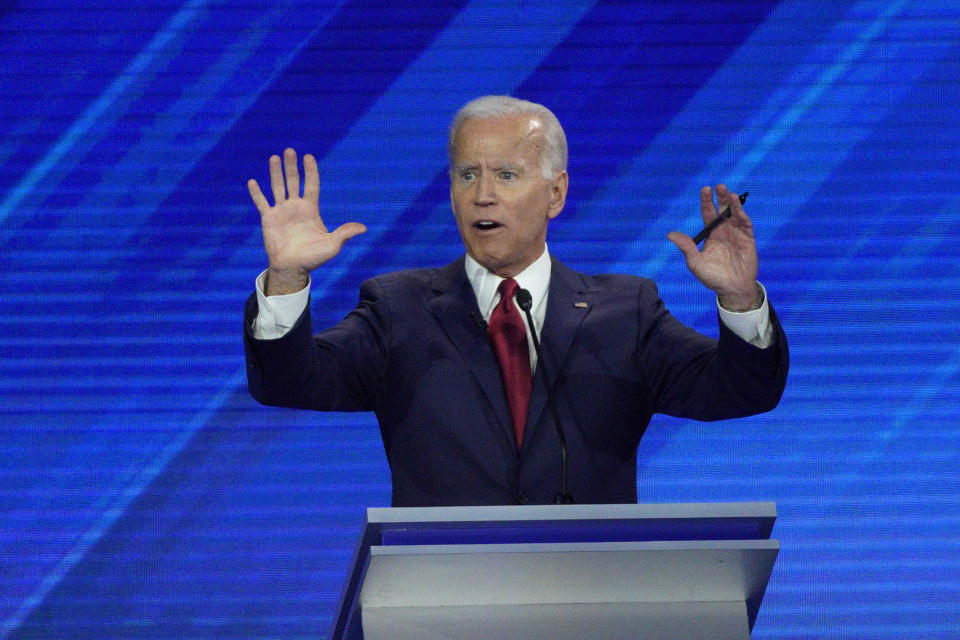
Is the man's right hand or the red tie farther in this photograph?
the red tie

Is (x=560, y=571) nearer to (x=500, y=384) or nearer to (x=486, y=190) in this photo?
(x=500, y=384)

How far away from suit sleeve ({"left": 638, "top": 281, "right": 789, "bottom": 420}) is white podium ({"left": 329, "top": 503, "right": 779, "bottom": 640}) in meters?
0.57

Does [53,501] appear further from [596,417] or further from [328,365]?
[596,417]

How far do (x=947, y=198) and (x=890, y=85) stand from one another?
0.32m

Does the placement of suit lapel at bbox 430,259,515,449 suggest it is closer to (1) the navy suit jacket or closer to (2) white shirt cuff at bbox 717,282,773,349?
→ (1) the navy suit jacket

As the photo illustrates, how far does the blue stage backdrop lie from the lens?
3.47 meters

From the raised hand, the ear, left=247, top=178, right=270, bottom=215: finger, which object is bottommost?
the raised hand

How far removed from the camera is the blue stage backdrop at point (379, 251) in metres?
3.47

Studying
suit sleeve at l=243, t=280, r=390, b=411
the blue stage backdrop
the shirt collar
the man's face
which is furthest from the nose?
the blue stage backdrop

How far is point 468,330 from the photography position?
2.42 m

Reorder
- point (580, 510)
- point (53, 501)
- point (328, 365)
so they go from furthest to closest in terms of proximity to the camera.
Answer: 1. point (53, 501)
2. point (328, 365)
3. point (580, 510)

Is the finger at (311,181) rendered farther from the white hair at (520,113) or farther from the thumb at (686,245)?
the thumb at (686,245)

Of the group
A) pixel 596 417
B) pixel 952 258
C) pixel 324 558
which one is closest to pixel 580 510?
pixel 596 417

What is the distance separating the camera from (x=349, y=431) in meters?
3.55
